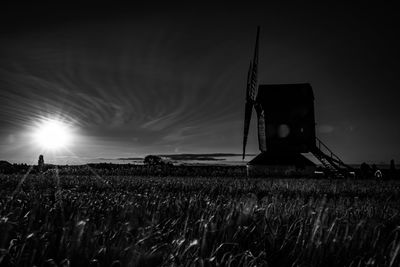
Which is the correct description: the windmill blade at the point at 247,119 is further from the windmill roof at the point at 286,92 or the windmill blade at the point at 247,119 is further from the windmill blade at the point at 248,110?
the windmill roof at the point at 286,92

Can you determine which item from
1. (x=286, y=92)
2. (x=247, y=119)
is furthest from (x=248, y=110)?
(x=286, y=92)

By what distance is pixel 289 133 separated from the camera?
33.8 m

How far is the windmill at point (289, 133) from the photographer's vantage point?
33.4 m

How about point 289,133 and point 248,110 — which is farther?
point 248,110

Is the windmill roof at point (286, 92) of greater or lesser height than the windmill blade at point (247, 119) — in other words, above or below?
above

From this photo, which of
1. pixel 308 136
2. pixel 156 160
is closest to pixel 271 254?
pixel 308 136

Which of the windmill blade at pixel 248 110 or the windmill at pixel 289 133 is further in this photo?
the windmill blade at pixel 248 110

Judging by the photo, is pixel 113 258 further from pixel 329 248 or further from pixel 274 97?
pixel 274 97

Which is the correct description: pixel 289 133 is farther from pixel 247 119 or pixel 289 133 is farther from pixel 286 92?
pixel 247 119

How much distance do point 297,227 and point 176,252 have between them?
1.91 meters

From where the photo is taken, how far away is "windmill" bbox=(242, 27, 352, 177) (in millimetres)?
33406

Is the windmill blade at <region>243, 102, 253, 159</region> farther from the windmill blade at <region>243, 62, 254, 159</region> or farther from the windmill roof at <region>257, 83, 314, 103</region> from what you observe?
the windmill roof at <region>257, 83, 314, 103</region>

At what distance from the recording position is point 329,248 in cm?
307

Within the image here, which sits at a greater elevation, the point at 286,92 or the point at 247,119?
the point at 286,92
